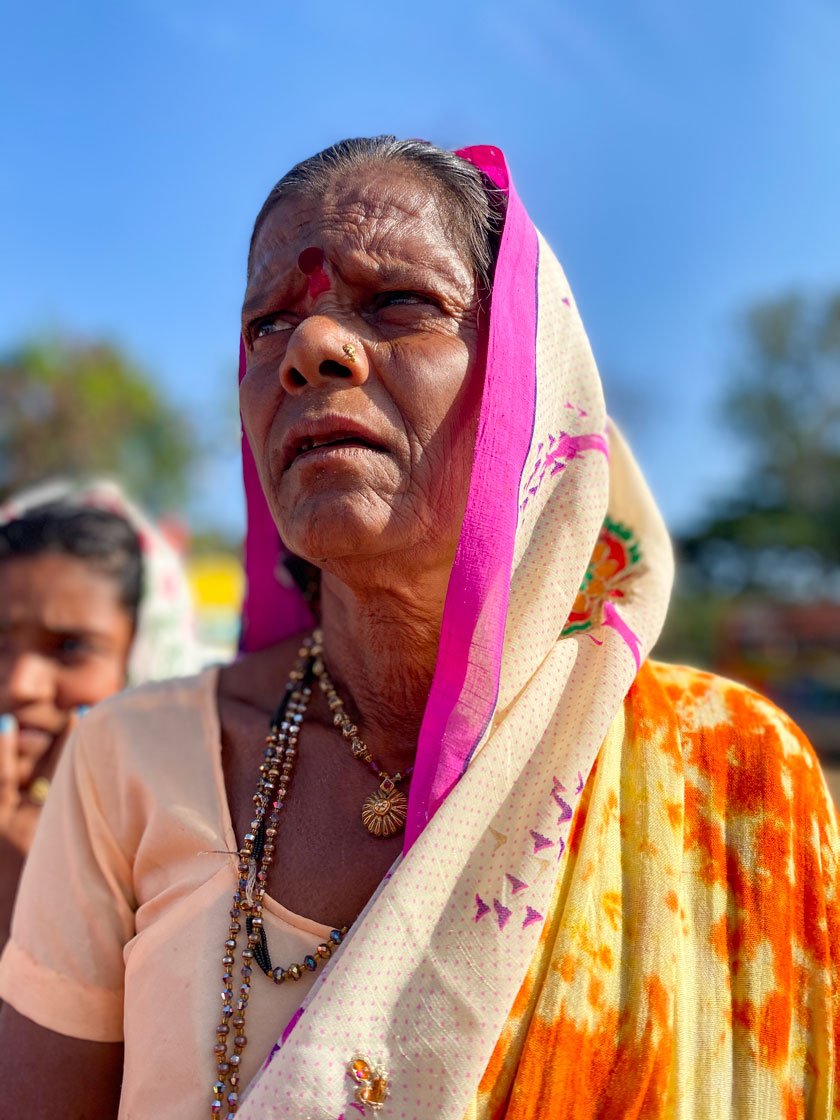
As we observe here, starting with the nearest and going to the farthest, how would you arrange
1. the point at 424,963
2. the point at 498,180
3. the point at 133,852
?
the point at 424,963, the point at 133,852, the point at 498,180

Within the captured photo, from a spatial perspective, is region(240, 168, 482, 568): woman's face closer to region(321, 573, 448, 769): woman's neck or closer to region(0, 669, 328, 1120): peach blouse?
region(321, 573, 448, 769): woman's neck

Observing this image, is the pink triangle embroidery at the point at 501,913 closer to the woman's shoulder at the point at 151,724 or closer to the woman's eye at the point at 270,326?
the woman's shoulder at the point at 151,724

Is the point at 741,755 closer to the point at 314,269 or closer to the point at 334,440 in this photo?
the point at 334,440

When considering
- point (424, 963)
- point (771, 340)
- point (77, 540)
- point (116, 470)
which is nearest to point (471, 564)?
point (424, 963)

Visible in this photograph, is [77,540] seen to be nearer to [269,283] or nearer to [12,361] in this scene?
[269,283]

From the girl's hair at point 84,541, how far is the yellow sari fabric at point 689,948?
185 centimetres

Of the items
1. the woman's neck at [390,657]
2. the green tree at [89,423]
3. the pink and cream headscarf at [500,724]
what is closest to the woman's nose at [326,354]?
the pink and cream headscarf at [500,724]

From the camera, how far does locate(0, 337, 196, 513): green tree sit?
25.0m

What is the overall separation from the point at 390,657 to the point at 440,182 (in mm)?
874

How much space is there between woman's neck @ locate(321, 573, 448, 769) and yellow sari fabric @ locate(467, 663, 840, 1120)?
38cm

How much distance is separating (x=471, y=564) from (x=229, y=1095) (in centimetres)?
87

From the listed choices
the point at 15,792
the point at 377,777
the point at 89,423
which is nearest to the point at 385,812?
the point at 377,777

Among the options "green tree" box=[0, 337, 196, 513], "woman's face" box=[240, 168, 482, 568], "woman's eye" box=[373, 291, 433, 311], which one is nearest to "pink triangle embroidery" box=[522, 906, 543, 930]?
"woman's face" box=[240, 168, 482, 568]

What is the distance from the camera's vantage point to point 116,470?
2641cm
